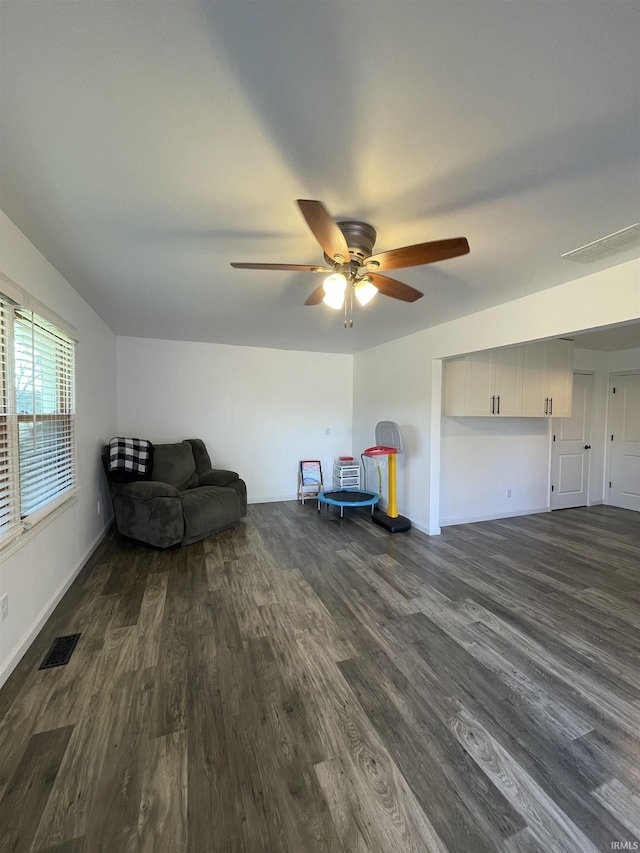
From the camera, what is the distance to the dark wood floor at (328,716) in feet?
3.76

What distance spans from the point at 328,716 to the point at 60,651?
161 cm

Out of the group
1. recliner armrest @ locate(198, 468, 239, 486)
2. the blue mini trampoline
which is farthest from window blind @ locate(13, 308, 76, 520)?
the blue mini trampoline

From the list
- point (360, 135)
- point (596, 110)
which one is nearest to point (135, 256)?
point (360, 135)

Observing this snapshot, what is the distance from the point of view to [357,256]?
183cm

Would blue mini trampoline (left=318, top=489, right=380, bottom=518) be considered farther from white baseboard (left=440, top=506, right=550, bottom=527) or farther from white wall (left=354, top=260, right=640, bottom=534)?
white baseboard (left=440, top=506, right=550, bottom=527)

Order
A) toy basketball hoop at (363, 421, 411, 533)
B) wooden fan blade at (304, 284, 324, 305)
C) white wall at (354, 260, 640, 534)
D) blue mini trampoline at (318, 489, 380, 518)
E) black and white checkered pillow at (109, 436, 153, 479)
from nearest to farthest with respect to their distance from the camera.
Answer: wooden fan blade at (304, 284, 324, 305), white wall at (354, 260, 640, 534), black and white checkered pillow at (109, 436, 153, 479), toy basketball hoop at (363, 421, 411, 533), blue mini trampoline at (318, 489, 380, 518)

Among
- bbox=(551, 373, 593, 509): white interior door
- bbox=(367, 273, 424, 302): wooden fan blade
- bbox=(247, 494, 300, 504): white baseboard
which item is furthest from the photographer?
bbox=(247, 494, 300, 504): white baseboard

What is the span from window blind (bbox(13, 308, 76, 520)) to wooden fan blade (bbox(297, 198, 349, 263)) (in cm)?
181

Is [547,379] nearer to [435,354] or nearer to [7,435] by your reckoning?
[435,354]

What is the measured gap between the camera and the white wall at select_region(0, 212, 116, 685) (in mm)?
1825

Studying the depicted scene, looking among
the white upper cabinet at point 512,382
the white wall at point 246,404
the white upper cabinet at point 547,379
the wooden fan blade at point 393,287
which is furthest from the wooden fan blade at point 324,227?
the white wall at point 246,404

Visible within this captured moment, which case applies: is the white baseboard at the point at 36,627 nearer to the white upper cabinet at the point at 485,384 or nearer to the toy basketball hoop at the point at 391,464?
the toy basketball hoop at the point at 391,464

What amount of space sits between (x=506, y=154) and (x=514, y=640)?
260 cm

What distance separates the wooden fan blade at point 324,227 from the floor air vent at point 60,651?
8.58 ft
